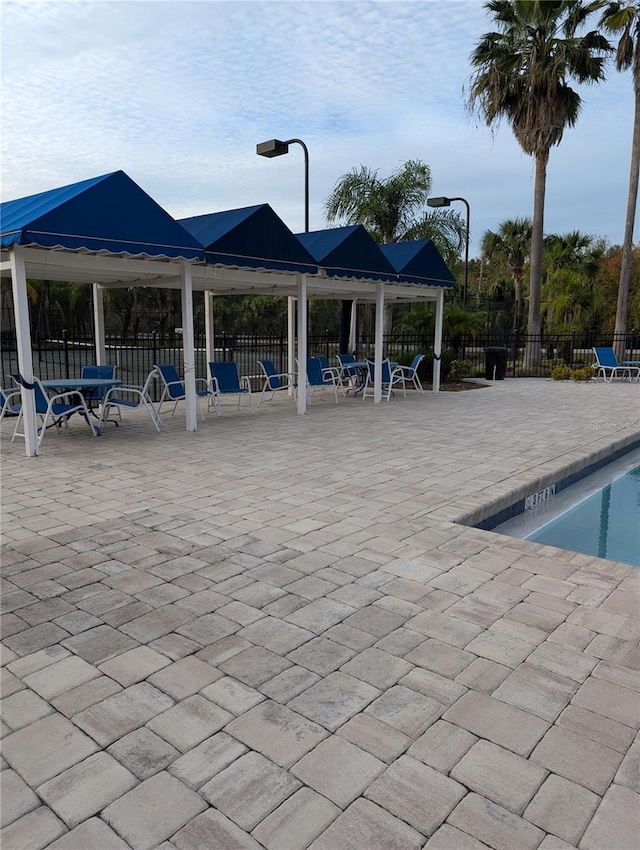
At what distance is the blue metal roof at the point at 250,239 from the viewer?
27.6 ft

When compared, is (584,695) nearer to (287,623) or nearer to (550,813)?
(550,813)

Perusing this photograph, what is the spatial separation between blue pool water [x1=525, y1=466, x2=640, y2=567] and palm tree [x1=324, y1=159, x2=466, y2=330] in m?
16.7

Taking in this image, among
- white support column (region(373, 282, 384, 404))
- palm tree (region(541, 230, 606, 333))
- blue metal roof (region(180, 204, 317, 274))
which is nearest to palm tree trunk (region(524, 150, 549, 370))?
palm tree (region(541, 230, 606, 333))

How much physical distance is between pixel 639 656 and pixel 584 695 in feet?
1.57

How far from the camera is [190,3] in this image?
7070 mm

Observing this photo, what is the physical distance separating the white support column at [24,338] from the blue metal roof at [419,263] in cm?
750

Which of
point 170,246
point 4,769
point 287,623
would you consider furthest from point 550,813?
point 170,246

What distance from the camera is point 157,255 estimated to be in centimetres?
738

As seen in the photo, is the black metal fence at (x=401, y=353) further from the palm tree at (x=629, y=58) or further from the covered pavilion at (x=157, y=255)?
the covered pavilion at (x=157, y=255)

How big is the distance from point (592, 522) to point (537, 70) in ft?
54.2

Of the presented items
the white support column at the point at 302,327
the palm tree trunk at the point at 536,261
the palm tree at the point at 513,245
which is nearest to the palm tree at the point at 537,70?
the palm tree trunk at the point at 536,261

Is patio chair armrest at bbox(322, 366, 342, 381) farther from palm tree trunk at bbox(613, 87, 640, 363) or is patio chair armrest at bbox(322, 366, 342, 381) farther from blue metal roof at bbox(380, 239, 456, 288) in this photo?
palm tree trunk at bbox(613, 87, 640, 363)

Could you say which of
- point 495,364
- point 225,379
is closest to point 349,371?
point 225,379

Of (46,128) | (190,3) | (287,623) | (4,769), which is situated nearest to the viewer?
(4,769)
